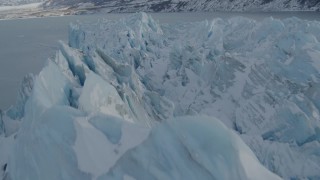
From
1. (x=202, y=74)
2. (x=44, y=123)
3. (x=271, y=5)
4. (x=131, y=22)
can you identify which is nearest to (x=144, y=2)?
(x=271, y=5)

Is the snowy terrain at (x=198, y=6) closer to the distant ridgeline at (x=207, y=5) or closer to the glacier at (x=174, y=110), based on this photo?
the distant ridgeline at (x=207, y=5)

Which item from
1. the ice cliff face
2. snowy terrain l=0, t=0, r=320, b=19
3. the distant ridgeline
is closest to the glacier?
the ice cliff face

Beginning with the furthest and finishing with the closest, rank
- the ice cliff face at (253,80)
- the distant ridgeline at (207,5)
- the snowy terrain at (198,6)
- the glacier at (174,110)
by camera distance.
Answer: the snowy terrain at (198,6), the distant ridgeline at (207,5), the ice cliff face at (253,80), the glacier at (174,110)

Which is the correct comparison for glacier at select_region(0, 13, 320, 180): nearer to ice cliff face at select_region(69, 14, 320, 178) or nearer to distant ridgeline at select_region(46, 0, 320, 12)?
ice cliff face at select_region(69, 14, 320, 178)

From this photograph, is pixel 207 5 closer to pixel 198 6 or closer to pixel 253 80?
pixel 198 6

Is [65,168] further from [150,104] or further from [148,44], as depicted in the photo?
[148,44]

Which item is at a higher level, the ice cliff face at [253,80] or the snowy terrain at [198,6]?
the ice cliff face at [253,80]

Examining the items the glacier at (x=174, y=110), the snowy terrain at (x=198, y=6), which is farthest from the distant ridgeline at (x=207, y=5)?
the glacier at (x=174, y=110)
